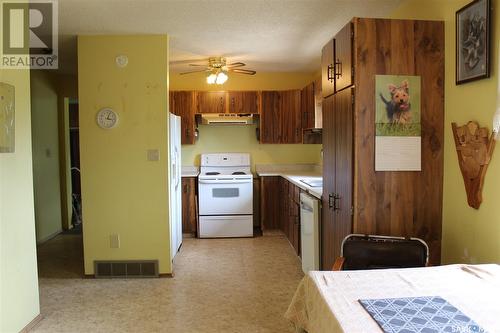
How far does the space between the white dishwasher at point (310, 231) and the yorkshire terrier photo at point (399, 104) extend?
1027mm

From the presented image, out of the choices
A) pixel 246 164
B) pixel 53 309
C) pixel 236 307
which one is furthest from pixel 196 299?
pixel 246 164

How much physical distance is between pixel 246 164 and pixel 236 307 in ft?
9.52

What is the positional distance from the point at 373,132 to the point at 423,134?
1.09 ft

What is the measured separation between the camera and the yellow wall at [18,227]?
221 cm

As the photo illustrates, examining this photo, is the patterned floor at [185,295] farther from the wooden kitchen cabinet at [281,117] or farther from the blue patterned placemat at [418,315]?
the wooden kitchen cabinet at [281,117]

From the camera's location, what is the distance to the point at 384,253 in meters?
2.08

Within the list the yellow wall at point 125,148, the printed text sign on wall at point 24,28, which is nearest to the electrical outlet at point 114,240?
the yellow wall at point 125,148

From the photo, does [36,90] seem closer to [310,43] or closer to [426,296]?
[310,43]

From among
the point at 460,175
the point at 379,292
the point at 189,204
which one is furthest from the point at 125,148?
the point at 460,175

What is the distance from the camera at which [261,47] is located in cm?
387

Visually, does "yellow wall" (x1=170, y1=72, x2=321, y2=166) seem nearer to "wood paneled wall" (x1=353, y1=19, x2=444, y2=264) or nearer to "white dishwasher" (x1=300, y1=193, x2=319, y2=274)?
"white dishwasher" (x1=300, y1=193, x2=319, y2=274)

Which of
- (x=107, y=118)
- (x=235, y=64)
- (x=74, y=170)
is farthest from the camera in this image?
(x=74, y=170)

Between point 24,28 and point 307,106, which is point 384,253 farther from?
point 307,106

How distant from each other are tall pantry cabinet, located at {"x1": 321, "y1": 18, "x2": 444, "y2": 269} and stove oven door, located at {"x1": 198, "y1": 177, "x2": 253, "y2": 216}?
103 inches
